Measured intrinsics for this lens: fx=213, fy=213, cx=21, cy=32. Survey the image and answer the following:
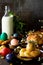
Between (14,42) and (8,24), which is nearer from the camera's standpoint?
(14,42)

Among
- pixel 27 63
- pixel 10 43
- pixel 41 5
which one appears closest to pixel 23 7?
pixel 41 5

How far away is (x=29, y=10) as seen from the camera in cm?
166

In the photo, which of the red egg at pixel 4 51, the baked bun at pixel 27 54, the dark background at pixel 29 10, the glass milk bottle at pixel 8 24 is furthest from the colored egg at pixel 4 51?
the dark background at pixel 29 10

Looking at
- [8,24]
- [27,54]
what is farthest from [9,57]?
[8,24]

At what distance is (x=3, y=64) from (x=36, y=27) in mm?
719

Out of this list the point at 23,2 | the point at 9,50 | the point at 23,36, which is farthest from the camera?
the point at 23,2

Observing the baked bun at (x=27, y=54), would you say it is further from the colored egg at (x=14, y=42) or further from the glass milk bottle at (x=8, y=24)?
the glass milk bottle at (x=8, y=24)

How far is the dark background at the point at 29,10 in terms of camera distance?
1.64 meters

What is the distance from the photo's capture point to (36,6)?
166cm

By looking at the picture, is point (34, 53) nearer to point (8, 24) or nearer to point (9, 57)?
point (9, 57)

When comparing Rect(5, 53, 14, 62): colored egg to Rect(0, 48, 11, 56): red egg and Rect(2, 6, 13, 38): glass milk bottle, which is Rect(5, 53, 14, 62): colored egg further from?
Rect(2, 6, 13, 38): glass milk bottle

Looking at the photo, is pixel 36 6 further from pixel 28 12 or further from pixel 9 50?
pixel 9 50

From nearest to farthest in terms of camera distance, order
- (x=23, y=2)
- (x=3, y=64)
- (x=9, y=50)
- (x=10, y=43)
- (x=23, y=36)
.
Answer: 1. (x=3, y=64)
2. (x=9, y=50)
3. (x=10, y=43)
4. (x=23, y=36)
5. (x=23, y=2)

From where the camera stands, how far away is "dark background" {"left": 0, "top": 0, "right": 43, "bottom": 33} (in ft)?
5.38
